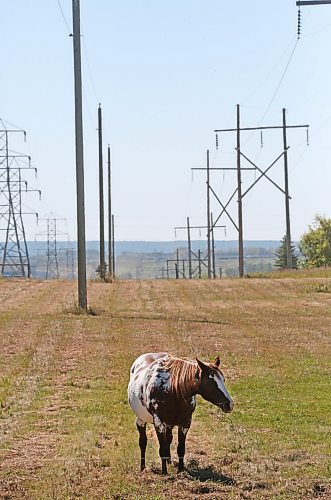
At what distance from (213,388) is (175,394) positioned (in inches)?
20.2

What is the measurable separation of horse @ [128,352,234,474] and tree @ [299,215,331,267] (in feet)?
397

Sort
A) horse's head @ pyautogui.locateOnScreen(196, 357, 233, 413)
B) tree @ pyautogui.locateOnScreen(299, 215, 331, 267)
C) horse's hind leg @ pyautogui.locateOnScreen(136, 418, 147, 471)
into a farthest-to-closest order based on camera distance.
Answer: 1. tree @ pyautogui.locateOnScreen(299, 215, 331, 267)
2. horse's hind leg @ pyautogui.locateOnScreen(136, 418, 147, 471)
3. horse's head @ pyautogui.locateOnScreen(196, 357, 233, 413)

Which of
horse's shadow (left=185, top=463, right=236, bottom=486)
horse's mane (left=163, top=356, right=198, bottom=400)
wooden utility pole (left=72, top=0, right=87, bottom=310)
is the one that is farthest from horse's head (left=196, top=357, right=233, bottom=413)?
wooden utility pole (left=72, top=0, right=87, bottom=310)

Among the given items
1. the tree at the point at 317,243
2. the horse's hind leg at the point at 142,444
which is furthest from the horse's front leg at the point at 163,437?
the tree at the point at 317,243

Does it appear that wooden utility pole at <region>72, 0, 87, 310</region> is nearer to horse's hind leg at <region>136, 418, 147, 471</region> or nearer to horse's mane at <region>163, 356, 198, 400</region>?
horse's hind leg at <region>136, 418, 147, 471</region>

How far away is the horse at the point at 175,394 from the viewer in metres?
10.7

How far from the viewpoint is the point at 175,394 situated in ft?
36.0

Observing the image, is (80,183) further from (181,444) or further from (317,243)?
(317,243)

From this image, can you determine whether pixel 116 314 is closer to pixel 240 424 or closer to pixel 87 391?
pixel 87 391

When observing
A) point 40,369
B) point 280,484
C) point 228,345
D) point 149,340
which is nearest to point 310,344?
point 228,345

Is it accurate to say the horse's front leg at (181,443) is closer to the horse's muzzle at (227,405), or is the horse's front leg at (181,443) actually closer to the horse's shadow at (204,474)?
the horse's shadow at (204,474)

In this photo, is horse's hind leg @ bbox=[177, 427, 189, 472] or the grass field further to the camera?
horse's hind leg @ bbox=[177, 427, 189, 472]

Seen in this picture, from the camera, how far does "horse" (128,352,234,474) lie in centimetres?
A: 1072

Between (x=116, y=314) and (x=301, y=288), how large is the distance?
14834 mm
